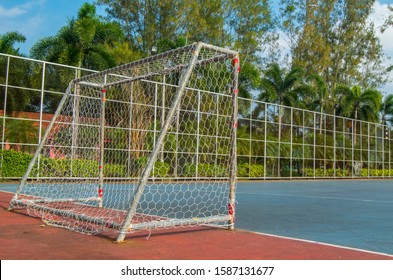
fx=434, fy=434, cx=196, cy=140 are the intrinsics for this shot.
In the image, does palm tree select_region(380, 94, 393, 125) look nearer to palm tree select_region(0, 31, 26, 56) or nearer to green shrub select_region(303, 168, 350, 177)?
green shrub select_region(303, 168, 350, 177)

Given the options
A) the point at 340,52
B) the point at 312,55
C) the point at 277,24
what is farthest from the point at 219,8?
the point at 340,52

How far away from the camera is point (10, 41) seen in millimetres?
25469

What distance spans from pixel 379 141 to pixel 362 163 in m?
3.62

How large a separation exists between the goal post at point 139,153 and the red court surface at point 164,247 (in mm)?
257

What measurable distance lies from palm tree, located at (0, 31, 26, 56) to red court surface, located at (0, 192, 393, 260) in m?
21.2

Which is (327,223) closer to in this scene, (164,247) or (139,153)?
(164,247)

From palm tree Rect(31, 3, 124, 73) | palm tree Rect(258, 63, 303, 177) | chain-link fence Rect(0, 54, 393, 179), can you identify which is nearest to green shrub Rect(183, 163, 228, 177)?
chain-link fence Rect(0, 54, 393, 179)

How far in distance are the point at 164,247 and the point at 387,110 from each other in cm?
4206

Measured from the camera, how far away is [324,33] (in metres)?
44.3

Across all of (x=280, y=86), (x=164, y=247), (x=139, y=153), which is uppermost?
(x=280, y=86)

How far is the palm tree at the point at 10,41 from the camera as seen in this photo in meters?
24.9

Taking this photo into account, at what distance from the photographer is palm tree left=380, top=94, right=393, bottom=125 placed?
139 ft

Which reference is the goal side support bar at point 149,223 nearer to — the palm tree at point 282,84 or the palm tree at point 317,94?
the palm tree at point 282,84

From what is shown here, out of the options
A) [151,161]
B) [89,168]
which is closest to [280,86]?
[89,168]
